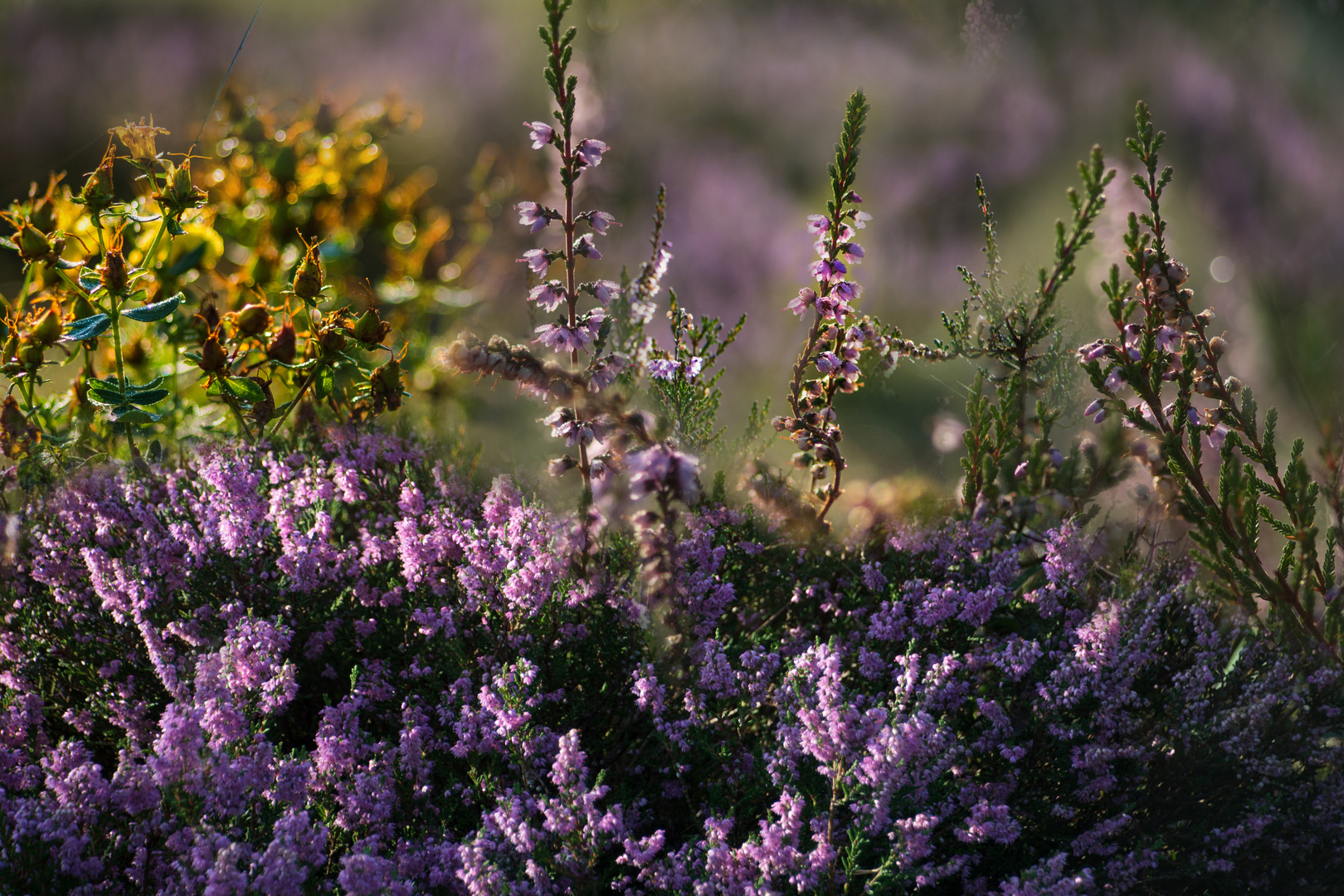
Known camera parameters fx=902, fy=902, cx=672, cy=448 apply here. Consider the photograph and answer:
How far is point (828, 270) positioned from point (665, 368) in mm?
429

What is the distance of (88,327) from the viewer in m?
1.80

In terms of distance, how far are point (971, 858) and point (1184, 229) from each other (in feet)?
9.13

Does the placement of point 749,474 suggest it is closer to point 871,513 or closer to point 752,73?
point 871,513

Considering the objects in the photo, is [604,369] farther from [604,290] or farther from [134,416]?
[134,416]

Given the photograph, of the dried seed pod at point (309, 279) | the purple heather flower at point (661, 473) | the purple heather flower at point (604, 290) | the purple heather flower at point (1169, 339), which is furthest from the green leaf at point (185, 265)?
the purple heather flower at point (1169, 339)

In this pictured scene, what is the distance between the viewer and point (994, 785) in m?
1.44

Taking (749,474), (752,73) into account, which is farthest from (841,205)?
(752,73)

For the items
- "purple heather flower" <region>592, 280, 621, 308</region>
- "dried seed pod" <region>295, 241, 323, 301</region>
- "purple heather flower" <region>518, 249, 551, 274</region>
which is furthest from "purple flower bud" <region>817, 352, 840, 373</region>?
"dried seed pod" <region>295, 241, 323, 301</region>

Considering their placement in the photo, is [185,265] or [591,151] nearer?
[591,151]

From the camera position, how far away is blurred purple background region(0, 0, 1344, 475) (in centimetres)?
289

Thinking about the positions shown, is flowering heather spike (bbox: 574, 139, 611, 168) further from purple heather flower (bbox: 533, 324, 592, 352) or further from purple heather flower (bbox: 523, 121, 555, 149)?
purple heather flower (bbox: 533, 324, 592, 352)

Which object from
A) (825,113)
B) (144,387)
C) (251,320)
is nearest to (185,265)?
(251,320)

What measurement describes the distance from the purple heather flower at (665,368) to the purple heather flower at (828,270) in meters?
0.38

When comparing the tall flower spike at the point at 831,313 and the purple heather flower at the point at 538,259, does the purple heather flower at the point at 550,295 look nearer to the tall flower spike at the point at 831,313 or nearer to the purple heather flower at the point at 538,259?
the purple heather flower at the point at 538,259
